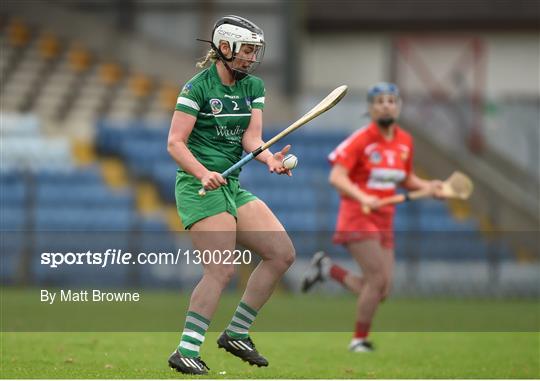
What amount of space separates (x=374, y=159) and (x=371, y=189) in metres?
0.27

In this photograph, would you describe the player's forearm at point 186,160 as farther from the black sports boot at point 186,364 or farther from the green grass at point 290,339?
the green grass at point 290,339

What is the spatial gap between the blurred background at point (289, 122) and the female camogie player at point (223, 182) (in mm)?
9830

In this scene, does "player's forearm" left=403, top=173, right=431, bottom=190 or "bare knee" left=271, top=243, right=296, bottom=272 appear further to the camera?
"player's forearm" left=403, top=173, right=431, bottom=190

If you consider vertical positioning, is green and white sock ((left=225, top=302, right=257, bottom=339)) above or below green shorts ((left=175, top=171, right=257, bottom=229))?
below

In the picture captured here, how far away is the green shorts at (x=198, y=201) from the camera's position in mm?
8219

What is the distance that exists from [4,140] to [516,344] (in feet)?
35.8

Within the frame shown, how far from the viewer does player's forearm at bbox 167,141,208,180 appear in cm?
808

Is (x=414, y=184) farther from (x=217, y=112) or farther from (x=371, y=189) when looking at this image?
(x=217, y=112)

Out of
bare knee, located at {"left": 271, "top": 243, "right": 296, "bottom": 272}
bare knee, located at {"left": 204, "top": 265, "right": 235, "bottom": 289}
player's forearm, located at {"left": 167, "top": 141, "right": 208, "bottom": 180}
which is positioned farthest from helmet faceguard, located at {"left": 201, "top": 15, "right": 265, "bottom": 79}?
bare knee, located at {"left": 204, "top": 265, "right": 235, "bottom": 289}

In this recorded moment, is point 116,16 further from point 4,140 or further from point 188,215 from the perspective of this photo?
point 188,215

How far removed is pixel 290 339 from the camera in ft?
39.0

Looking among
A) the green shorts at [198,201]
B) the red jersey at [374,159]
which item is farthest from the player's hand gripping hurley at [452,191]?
the green shorts at [198,201]

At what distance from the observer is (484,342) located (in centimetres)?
1179

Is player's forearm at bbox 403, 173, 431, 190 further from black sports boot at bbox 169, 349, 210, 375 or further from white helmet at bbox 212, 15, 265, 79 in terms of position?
black sports boot at bbox 169, 349, 210, 375
